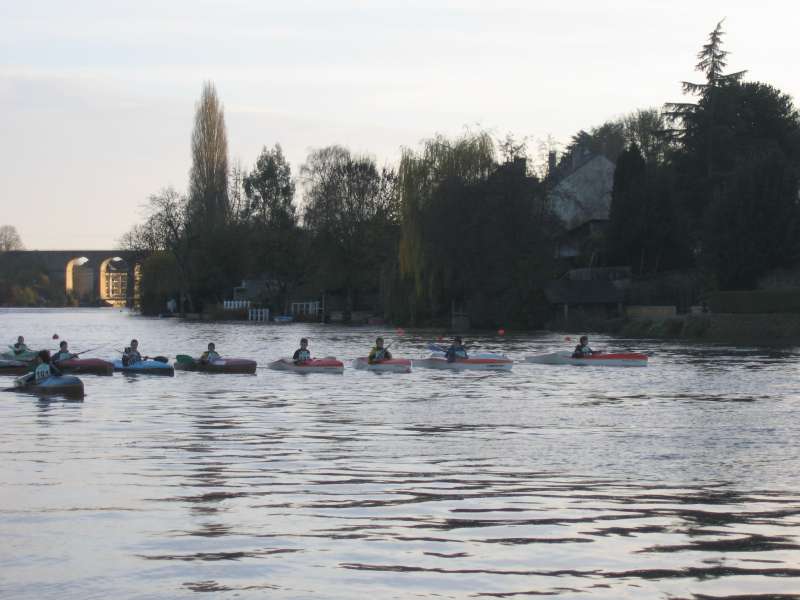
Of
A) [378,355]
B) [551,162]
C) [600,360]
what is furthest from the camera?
[551,162]

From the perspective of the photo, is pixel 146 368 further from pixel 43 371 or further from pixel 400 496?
pixel 400 496

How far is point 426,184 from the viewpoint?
67000 mm

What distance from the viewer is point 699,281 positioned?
61.9 meters

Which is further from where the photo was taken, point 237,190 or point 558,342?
point 237,190

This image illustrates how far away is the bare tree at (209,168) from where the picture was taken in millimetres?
110250

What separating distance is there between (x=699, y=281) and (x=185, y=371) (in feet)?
116

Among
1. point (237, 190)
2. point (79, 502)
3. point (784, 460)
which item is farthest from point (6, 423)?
point (237, 190)

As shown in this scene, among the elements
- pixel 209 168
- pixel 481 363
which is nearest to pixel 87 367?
→ pixel 481 363

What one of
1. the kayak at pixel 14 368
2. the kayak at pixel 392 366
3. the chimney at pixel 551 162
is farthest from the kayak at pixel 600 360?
the chimney at pixel 551 162

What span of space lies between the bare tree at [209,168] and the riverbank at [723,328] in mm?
58105

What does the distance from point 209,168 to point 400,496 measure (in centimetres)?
10237

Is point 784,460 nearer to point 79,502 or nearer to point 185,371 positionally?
point 79,502

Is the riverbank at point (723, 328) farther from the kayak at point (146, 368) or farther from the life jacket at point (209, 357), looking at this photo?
the kayak at point (146, 368)

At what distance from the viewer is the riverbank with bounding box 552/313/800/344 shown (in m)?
51.7
